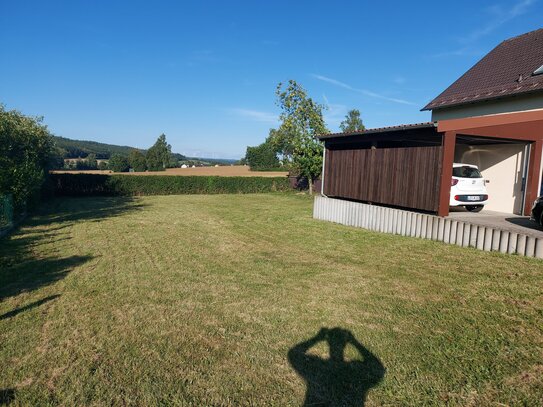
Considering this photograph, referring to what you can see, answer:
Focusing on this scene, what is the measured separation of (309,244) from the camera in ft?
27.4

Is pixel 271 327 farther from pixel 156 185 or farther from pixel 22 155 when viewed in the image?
pixel 156 185

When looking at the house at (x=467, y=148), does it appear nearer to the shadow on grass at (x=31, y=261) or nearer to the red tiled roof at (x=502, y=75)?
the red tiled roof at (x=502, y=75)

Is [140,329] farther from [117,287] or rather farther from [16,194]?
[16,194]

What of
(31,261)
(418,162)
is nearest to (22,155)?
(31,261)

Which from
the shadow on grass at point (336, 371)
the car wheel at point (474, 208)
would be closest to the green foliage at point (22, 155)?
the shadow on grass at point (336, 371)

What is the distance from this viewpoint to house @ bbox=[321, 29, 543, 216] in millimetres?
8609

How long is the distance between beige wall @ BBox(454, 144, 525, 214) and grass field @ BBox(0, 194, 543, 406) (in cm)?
483

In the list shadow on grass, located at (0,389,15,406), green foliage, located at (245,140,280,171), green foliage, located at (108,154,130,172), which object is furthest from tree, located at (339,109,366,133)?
shadow on grass, located at (0,389,15,406)

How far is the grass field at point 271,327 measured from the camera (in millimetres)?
2771

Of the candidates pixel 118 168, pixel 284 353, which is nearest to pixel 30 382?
pixel 284 353

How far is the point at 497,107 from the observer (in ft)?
40.7

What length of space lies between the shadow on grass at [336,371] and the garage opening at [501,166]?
28.8 feet

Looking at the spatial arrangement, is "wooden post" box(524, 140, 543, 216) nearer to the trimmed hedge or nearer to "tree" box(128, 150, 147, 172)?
the trimmed hedge

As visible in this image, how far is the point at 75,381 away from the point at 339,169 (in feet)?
35.8
